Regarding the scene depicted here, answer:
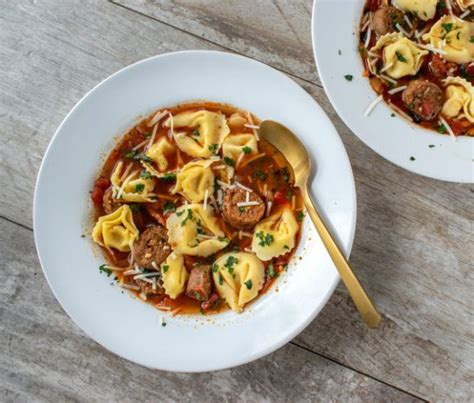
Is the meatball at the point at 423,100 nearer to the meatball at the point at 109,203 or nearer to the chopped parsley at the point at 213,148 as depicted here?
the chopped parsley at the point at 213,148

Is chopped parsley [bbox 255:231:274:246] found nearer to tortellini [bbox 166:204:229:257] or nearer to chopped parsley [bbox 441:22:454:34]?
tortellini [bbox 166:204:229:257]

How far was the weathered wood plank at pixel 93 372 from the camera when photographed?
13.0 feet

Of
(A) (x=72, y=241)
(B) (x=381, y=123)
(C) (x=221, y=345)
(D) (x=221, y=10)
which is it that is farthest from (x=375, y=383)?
(D) (x=221, y=10)

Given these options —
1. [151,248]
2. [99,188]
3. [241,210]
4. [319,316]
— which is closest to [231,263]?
[241,210]

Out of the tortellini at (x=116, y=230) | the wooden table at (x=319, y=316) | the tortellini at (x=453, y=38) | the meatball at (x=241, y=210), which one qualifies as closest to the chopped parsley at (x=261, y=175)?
the meatball at (x=241, y=210)

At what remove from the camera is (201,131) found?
377 cm

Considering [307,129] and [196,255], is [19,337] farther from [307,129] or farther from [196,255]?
[307,129]

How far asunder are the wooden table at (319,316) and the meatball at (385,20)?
1.67 ft

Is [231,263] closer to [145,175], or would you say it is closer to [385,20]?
[145,175]

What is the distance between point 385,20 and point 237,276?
1.98m

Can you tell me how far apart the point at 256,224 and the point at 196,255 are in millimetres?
463

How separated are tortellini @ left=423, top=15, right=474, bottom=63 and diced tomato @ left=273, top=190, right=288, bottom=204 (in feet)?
4.78

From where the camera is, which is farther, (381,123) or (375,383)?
(375,383)

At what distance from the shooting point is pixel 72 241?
3.65m
